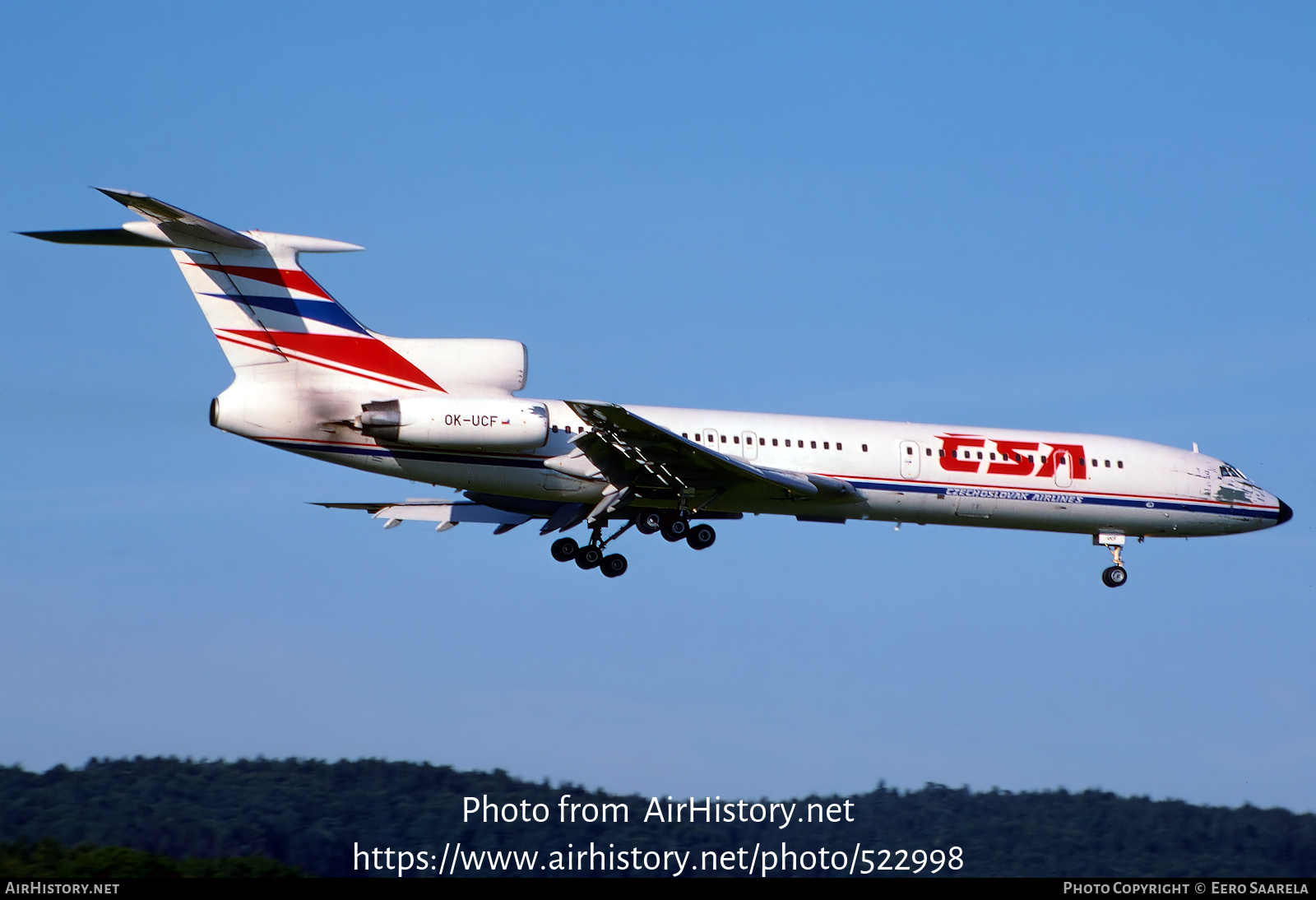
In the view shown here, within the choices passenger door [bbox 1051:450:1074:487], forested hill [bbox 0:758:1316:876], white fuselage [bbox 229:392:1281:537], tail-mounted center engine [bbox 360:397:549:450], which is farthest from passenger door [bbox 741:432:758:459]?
forested hill [bbox 0:758:1316:876]

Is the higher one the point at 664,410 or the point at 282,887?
the point at 664,410

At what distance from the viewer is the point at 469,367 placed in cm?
2797

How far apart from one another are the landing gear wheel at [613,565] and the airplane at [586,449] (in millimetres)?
33

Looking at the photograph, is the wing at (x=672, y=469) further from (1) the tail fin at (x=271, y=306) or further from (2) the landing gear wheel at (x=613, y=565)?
(1) the tail fin at (x=271, y=306)

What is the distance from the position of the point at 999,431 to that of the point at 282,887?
1740 centimetres

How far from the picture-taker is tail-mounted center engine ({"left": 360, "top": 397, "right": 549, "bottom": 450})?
2608 cm

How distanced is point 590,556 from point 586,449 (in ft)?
10.0

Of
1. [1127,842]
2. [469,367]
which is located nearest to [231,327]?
[469,367]

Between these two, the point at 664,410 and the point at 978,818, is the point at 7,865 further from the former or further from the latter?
the point at 978,818

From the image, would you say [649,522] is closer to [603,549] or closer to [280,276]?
[603,549]

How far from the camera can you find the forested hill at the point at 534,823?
96.6ft

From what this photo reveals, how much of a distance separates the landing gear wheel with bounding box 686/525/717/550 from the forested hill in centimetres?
630

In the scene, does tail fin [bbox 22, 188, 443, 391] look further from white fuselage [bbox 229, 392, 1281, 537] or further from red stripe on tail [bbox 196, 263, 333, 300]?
white fuselage [bbox 229, 392, 1281, 537]

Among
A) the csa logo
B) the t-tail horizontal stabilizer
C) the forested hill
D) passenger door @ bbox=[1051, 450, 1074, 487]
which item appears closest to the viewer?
the t-tail horizontal stabilizer
